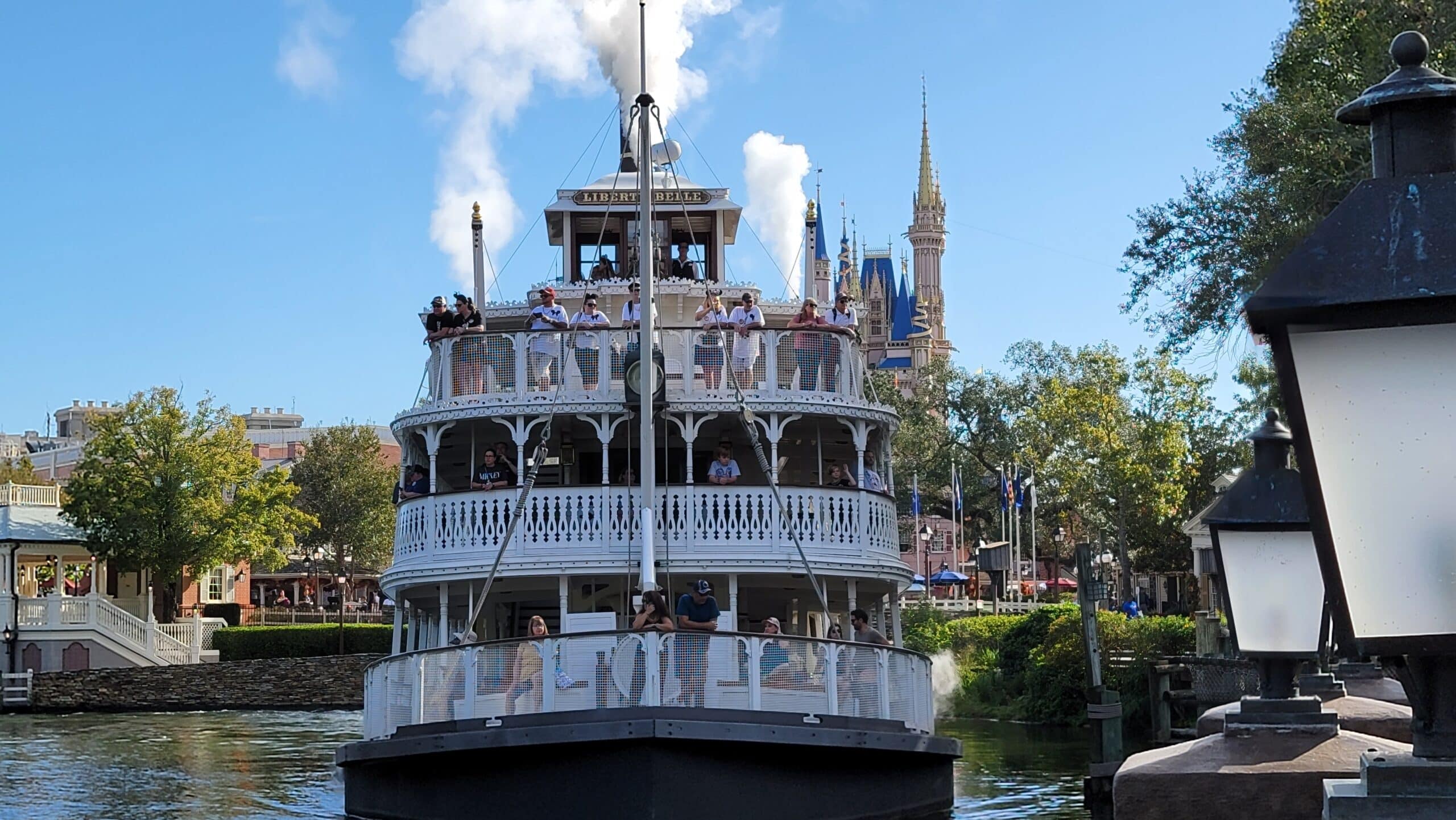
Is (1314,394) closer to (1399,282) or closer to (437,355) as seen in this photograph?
(1399,282)

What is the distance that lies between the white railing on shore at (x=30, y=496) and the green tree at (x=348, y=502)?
14.5 m

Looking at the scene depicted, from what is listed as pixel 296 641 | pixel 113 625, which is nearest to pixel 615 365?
pixel 113 625

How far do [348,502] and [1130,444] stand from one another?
33.6 meters

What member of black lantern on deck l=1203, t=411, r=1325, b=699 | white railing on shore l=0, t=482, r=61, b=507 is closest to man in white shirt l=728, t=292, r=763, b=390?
black lantern on deck l=1203, t=411, r=1325, b=699

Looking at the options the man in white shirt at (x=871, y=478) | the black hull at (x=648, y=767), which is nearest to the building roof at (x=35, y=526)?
the man in white shirt at (x=871, y=478)

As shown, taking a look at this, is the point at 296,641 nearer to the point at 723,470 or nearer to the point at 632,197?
the point at 632,197

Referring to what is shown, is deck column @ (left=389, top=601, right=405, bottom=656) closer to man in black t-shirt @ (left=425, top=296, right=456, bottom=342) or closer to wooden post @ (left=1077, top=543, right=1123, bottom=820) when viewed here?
man in black t-shirt @ (left=425, top=296, right=456, bottom=342)

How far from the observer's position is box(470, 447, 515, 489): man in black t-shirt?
66.3ft

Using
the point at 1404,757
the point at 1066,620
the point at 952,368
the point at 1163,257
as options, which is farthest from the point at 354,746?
the point at 952,368

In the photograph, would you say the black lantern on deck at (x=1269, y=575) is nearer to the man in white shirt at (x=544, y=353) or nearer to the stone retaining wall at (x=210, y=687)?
the man in white shirt at (x=544, y=353)

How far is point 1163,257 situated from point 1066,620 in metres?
9.18

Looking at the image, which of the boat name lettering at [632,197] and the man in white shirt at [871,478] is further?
the boat name lettering at [632,197]

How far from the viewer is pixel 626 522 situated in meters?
19.7

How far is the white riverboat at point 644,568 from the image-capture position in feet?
52.0
